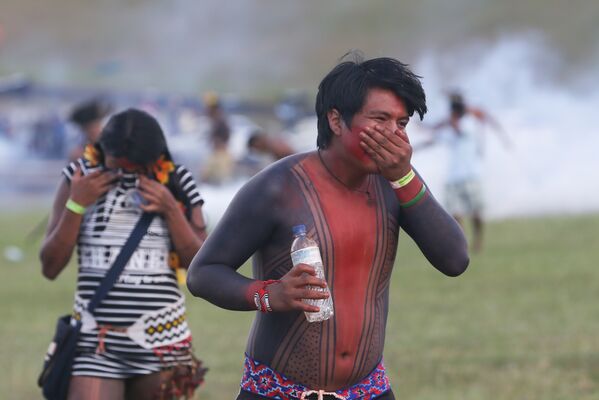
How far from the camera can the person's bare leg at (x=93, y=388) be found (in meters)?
6.32

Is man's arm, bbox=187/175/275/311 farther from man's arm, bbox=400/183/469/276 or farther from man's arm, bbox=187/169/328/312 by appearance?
man's arm, bbox=400/183/469/276

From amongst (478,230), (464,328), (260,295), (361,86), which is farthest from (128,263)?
(478,230)

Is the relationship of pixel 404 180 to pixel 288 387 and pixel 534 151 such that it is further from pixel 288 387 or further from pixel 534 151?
pixel 534 151

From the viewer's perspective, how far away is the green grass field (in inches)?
378

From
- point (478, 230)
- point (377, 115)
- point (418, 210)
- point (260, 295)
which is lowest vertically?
point (260, 295)

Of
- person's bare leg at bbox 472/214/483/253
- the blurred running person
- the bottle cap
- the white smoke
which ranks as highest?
the white smoke

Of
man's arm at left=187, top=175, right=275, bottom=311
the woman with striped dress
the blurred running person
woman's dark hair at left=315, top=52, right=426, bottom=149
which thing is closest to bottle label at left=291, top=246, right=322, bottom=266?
man's arm at left=187, top=175, right=275, bottom=311

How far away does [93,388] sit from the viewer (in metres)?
6.34

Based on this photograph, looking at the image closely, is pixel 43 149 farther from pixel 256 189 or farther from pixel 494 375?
pixel 256 189

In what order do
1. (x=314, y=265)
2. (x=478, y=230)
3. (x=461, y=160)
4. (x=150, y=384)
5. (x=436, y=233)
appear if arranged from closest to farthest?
1. (x=314, y=265)
2. (x=436, y=233)
3. (x=150, y=384)
4. (x=478, y=230)
5. (x=461, y=160)

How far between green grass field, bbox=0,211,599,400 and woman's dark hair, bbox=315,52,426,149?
4599 millimetres

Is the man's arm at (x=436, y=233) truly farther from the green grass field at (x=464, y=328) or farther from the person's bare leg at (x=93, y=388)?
the green grass field at (x=464, y=328)

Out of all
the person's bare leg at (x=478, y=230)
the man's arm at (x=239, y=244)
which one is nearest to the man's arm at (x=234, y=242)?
the man's arm at (x=239, y=244)

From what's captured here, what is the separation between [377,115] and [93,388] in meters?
2.38
